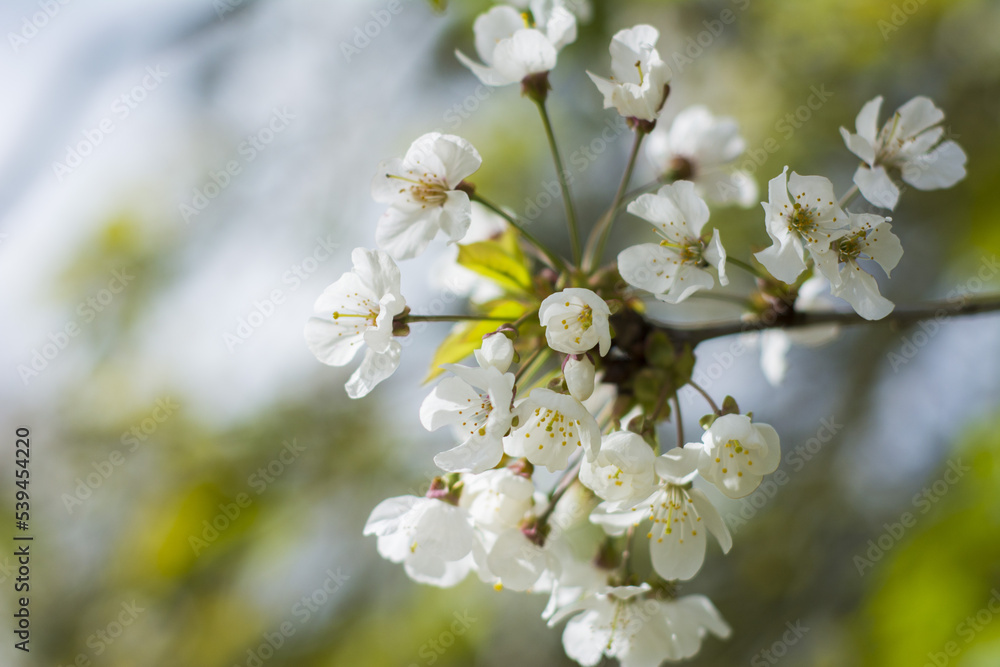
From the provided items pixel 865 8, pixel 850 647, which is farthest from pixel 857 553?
pixel 865 8

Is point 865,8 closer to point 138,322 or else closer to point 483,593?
point 483,593

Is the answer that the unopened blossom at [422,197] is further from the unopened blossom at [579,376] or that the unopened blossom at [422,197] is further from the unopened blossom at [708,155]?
the unopened blossom at [708,155]

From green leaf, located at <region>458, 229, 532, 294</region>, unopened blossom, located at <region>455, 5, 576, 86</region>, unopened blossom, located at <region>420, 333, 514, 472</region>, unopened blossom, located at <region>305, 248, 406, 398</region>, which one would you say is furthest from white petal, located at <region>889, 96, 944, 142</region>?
unopened blossom, located at <region>305, 248, 406, 398</region>

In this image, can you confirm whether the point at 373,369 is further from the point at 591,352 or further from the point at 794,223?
the point at 794,223

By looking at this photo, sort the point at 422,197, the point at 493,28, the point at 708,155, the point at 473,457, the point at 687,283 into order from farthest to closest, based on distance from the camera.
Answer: the point at 708,155, the point at 493,28, the point at 422,197, the point at 687,283, the point at 473,457

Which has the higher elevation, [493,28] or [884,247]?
[493,28]

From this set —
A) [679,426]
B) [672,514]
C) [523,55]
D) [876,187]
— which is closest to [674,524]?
[672,514]

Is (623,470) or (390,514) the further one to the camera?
(390,514)

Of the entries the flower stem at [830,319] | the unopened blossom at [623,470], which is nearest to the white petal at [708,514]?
the unopened blossom at [623,470]
